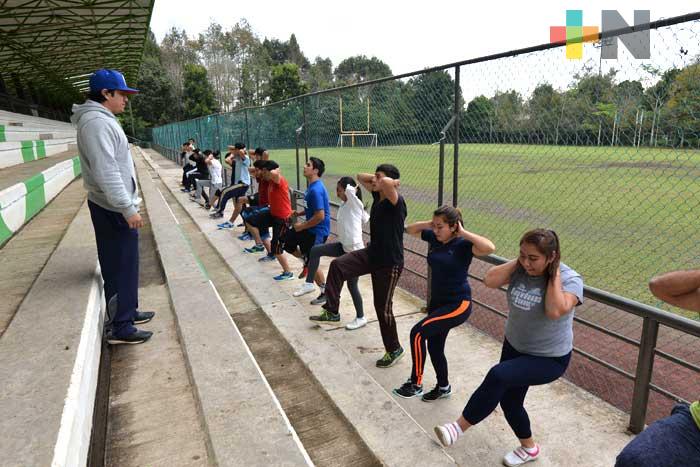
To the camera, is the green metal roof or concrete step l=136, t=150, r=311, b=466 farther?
the green metal roof

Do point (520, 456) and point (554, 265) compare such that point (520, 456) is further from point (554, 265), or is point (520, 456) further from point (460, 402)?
point (554, 265)

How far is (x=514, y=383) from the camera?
7.88 feet

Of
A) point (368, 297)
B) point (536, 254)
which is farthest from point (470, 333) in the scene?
point (536, 254)

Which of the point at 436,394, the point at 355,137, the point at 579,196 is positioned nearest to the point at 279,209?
the point at 355,137

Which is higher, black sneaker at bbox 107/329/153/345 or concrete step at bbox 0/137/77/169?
concrete step at bbox 0/137/77/169

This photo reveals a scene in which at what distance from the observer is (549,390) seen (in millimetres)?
3395

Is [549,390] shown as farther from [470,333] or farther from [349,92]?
[349,92]

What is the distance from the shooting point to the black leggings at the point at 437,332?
306cm

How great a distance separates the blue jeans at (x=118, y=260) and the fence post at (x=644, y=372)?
3.41m

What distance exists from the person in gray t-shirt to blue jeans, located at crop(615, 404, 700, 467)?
0.74m

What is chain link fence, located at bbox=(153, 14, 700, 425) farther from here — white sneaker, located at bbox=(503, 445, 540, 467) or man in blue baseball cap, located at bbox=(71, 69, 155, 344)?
man in blue baseball cap, located at bbox=(71, 69, 155, 344)

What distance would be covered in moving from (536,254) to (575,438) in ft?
4.53

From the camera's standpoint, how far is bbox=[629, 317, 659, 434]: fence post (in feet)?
8.97

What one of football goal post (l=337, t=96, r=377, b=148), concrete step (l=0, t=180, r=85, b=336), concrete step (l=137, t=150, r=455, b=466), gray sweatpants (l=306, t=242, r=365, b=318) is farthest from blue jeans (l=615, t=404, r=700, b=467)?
football goal post (l=337, t=96, r=377, b=148)
